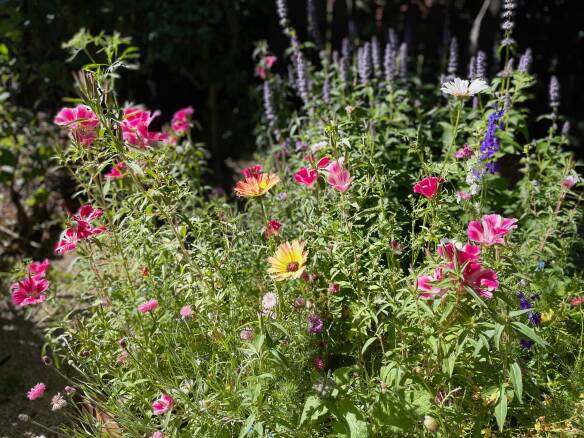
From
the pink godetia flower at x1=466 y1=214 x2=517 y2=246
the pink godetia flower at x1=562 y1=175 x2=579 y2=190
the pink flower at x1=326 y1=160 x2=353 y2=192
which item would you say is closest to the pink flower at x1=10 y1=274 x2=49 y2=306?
the pink flower at x1=326 y1=160 x2=353 y2=192

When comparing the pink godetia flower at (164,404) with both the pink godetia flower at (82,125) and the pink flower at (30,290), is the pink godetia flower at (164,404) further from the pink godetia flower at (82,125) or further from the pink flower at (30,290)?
the pink godetia flower at (82,125)

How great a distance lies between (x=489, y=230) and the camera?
5.42 feet

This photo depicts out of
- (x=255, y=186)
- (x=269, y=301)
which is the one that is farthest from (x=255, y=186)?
(x=269, y=301)

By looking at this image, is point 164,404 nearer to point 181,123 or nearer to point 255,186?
point 255,186

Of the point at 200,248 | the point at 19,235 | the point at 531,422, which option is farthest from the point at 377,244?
the point at 19,235

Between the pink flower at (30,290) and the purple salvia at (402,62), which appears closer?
the pink flower at (30,290)

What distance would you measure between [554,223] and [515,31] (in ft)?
9.12

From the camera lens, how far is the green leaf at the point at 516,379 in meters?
1.64

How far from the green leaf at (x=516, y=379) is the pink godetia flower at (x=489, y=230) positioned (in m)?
0.35

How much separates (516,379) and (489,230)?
40 cm

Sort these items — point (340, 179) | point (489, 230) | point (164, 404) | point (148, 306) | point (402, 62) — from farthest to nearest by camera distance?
point (402, 62) → point (148, 306) → point (164, 404) → point (340, 179) → point (489, 230)

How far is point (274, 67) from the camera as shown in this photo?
205 inches

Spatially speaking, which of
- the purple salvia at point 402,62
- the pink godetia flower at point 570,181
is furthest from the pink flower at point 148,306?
the purple salvia at point 402,62

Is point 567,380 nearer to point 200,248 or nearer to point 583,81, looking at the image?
point 200,248
